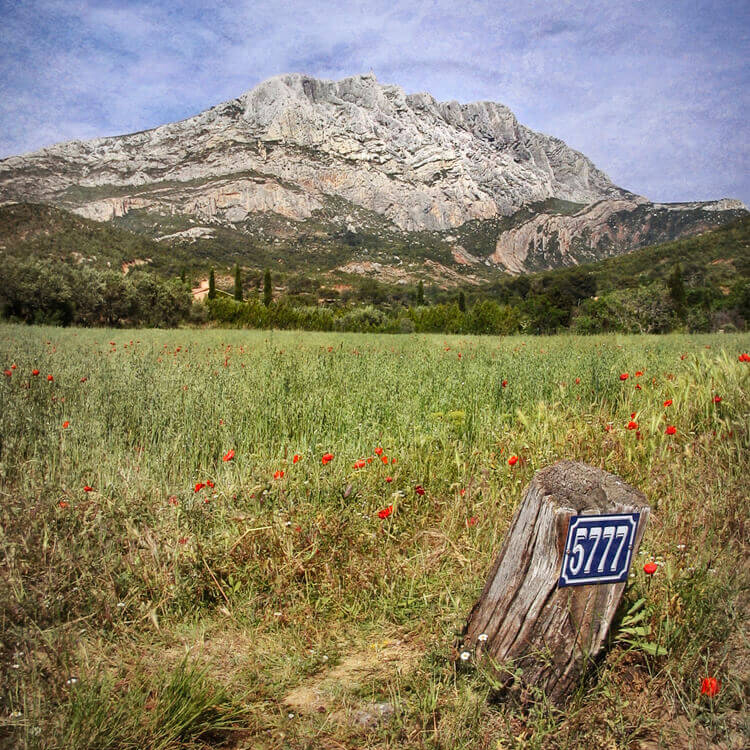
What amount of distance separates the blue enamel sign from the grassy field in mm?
439

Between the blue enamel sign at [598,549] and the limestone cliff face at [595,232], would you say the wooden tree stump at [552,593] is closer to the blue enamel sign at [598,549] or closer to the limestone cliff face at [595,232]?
the blue enamel sign at [598,549]

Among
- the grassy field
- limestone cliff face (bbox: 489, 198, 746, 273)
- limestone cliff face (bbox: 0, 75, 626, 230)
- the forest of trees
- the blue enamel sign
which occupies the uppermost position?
limestone cliff face (bbox: 0, 75, 626, 230)

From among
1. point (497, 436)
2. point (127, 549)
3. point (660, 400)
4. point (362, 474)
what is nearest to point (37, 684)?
point (127, 549)

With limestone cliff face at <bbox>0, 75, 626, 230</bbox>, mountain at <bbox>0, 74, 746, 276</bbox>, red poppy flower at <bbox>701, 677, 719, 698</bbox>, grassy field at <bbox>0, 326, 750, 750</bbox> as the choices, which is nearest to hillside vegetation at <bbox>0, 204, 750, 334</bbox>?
grassy field at <bbox>0, 326, 750, 750</bbox>

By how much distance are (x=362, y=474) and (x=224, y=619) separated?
4.24 feet

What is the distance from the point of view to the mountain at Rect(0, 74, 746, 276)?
112 meters

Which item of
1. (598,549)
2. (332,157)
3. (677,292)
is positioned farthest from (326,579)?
(332,157)

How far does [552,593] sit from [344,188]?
15179cm

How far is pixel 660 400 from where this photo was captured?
17.5ft

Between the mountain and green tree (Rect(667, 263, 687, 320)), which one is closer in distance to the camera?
green tree (Rect(667, 263, 687, 320))

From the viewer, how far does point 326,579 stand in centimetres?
257

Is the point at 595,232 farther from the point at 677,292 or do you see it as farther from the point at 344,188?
the point at 677,292

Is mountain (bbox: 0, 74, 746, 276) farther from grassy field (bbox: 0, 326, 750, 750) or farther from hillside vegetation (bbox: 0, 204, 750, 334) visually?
grassy field (bbox: 0, 326, 750, 750)

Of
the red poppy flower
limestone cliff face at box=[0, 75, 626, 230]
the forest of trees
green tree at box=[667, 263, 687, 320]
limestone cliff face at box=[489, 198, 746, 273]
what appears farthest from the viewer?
limestone cliff face at box=[0, 75, 626, 230]
